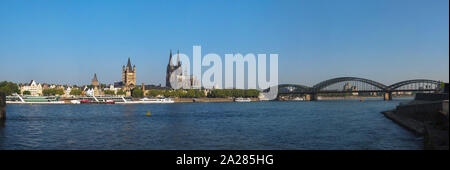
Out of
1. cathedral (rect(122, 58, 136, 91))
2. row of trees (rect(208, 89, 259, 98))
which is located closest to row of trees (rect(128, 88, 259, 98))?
row of trees (rect(208, 89, 259, 98))

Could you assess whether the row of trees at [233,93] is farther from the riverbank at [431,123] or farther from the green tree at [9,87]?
the riverbank at [431,123]

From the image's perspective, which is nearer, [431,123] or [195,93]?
[431,123]

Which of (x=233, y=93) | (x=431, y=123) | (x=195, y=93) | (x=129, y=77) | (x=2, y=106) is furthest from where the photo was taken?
(x=129, y=77)

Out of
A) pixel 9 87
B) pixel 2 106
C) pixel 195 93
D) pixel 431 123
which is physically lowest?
pixel 431 123

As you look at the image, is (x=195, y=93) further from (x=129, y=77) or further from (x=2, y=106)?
(x=2, y=106)

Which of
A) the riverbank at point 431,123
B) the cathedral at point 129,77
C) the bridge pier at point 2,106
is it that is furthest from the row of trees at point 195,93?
the riverbank at point 431,123

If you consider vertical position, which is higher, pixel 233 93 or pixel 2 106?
pixel 233 93

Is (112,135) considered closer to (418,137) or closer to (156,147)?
(156,147)

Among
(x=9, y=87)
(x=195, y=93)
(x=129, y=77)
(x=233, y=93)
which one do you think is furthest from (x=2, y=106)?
(x=129, y=77)

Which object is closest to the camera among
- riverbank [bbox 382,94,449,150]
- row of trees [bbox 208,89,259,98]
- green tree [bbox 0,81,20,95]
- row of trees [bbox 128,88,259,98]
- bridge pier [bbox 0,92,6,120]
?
riverbank [bbox 382,94,449,150]

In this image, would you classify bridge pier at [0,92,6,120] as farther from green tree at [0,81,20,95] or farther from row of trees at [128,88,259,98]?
row of trees at [128,88,259,98]
